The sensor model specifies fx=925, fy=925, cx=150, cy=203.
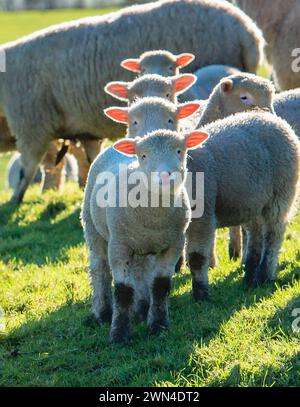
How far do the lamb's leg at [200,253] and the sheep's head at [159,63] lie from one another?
255 cm

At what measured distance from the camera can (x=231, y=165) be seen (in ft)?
21.1

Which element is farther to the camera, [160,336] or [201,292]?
[201,292]

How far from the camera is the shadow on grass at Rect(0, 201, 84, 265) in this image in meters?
8.45

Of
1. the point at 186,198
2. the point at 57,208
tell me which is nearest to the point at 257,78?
the point at 186,198

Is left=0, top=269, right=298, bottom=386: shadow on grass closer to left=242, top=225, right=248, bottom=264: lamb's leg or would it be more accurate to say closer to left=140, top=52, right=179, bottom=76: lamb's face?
left=242, top=225, right=248, bottom=264: lamb's leg

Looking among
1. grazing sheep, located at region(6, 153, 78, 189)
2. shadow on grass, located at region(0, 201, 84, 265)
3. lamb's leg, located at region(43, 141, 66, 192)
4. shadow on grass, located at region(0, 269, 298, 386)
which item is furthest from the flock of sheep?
grazing sheep, located at region(6, 153, 78, 189)

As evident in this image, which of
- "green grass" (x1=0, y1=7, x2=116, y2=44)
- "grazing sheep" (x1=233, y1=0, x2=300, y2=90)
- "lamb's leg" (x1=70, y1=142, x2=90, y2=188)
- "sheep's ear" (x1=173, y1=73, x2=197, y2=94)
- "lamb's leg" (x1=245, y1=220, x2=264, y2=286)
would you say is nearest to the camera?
"lamb's leg" (x1=245, y1=220, x2=264, y2=286)

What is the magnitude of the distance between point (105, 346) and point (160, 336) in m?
0.35

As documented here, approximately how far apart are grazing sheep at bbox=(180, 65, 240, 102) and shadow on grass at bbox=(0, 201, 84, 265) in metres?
1.77

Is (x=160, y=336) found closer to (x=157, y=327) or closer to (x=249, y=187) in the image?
(x=157, y=327)

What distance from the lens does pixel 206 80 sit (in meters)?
9.49

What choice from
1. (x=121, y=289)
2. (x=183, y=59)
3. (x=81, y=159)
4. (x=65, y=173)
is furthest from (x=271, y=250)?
(x=65, y=173)

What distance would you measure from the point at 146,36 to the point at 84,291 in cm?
425

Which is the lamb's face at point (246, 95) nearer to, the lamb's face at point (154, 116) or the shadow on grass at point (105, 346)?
the lamb's face at point (154, 116)
